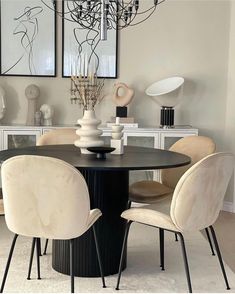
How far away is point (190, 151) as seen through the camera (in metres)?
3.28

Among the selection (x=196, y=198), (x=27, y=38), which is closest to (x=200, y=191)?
(x=196, y=198)

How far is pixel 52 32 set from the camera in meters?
4.27

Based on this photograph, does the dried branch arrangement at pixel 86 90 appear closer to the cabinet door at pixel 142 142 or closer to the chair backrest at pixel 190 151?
the cabinet door at pixel 142 142

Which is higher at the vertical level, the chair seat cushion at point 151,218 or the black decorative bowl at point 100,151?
the black decorative bowl at point 100,151

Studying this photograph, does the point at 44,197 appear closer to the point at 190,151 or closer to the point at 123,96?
the point at 190,151

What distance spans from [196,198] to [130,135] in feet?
6.18

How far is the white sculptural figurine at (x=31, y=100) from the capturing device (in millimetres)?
4223

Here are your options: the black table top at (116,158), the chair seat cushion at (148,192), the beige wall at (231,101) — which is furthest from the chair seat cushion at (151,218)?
the beige wall at (231,101)

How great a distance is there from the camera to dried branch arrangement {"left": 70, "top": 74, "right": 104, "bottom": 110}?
4180 mm

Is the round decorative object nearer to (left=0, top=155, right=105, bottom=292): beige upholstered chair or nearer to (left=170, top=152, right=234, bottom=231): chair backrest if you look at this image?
(left=170, top=152, right=234, bottom=231): chair backrest

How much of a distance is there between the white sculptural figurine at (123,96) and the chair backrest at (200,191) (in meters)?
1.91

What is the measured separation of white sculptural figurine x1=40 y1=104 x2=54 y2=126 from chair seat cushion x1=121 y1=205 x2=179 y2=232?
1.95 m

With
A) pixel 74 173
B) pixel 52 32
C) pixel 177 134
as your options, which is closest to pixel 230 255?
pixel 177 134

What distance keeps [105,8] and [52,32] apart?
74.5 inches
